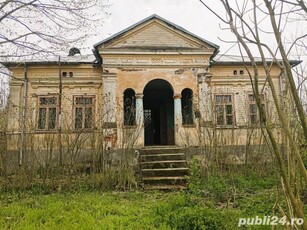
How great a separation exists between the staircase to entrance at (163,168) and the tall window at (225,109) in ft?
10.7

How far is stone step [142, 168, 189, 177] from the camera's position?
1035cm

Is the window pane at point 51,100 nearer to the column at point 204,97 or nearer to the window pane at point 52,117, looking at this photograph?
the window pane at point 52,117

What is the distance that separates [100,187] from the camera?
938 cm

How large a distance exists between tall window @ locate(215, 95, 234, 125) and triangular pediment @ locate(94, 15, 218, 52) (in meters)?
2.70

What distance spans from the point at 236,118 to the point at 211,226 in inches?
404

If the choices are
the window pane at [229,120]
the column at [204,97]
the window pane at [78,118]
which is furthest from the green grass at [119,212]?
the window pane at [229,120]

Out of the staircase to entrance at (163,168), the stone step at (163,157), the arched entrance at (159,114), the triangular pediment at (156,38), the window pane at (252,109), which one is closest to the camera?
the staircase to entrance at (163,168)

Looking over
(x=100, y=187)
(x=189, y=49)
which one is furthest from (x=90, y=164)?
(x=189, y=49)

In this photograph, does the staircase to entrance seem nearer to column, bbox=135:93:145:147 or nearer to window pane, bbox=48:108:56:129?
column, bbox=135:93:145:147

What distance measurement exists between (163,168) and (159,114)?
23.3ft

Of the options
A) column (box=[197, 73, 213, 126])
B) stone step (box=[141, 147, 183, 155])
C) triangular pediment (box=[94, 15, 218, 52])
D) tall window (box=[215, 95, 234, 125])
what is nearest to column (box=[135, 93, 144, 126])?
stone step (box=[141, 147, 183, 155])

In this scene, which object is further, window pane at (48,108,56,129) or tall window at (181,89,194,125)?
tall window at (181,89,194,125)

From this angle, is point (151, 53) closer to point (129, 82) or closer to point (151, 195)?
point (129, 82)

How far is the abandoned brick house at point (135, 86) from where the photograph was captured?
12.7 m
